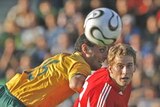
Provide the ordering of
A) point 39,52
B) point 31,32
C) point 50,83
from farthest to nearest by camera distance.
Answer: point 31,32 → point 39,52 → point 50,83

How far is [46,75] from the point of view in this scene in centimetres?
715

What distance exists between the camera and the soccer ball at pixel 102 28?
23.9 feet

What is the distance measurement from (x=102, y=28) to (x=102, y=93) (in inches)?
59.1

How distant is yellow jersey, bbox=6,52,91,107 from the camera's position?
7.02 meters

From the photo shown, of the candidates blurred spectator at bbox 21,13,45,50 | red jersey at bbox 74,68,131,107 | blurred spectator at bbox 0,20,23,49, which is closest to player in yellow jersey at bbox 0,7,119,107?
red jersey at bbox 74,68,131,107

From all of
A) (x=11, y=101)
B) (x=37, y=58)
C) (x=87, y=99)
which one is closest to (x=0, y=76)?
(x=37, y=58)

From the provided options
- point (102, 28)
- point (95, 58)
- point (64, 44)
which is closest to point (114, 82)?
point (95, 58)

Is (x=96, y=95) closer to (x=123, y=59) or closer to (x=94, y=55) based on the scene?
(x=123, y=59)

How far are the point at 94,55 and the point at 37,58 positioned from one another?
210 inches

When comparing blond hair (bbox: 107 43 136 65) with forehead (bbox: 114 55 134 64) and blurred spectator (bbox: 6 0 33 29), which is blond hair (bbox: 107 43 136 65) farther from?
blurred spectator (bbox: 6 0 33 29)

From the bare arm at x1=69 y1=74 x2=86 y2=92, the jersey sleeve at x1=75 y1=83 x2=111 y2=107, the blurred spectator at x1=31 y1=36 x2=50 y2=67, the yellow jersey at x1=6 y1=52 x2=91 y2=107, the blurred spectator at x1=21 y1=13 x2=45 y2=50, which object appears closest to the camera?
the jersey sleeve at x1=75 y1=83 x2=111 y2=107

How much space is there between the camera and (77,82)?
22.0ft

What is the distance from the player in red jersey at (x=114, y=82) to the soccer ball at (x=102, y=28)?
1.21 metres

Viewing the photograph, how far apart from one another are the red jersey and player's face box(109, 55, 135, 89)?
6cm
